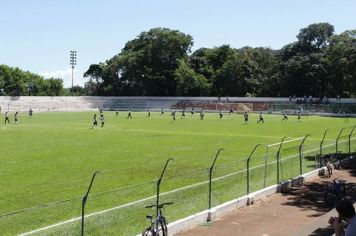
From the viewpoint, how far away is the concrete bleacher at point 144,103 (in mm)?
98394

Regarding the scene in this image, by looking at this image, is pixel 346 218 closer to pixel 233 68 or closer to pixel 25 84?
pixel 233 68

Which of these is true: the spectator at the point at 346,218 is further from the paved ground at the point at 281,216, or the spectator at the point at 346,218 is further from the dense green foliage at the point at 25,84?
the dense green foliage at the point at 25,84

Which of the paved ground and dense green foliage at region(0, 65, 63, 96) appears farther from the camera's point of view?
dense green foliage at region(0, 65, 63, 96)

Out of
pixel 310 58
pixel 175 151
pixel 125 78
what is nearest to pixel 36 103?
pixel 125 78

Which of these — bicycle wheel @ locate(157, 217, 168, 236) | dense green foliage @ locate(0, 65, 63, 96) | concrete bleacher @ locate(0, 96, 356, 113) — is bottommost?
Answer: bicycle wheel @ locate(157, 217, 168, 236)

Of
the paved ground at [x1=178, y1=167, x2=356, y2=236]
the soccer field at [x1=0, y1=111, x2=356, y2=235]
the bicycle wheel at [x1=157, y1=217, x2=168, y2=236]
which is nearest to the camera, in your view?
the bicycle wheel at [x1=157, y1=217, x2=168, y2=236]

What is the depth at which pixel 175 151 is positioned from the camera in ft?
104

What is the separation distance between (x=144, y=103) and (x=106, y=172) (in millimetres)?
94844

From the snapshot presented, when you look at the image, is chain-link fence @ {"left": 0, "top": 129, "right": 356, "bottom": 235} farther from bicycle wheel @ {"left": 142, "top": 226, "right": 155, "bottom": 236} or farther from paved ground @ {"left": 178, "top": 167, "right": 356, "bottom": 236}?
bicycle wheel @ {"left": 142, "top": 226, "right": 155, "bottom": 236}

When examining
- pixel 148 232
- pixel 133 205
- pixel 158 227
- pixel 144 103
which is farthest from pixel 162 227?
pixel 144 103

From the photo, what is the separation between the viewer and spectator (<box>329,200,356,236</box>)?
6.74 metres

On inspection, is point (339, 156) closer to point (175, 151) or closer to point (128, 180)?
point (175, 151)

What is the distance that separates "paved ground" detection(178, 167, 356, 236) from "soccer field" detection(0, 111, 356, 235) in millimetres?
990

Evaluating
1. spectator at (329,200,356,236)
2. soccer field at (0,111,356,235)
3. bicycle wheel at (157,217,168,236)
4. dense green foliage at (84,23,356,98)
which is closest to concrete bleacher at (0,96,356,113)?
dense green foliage at (84,23,356,98)
